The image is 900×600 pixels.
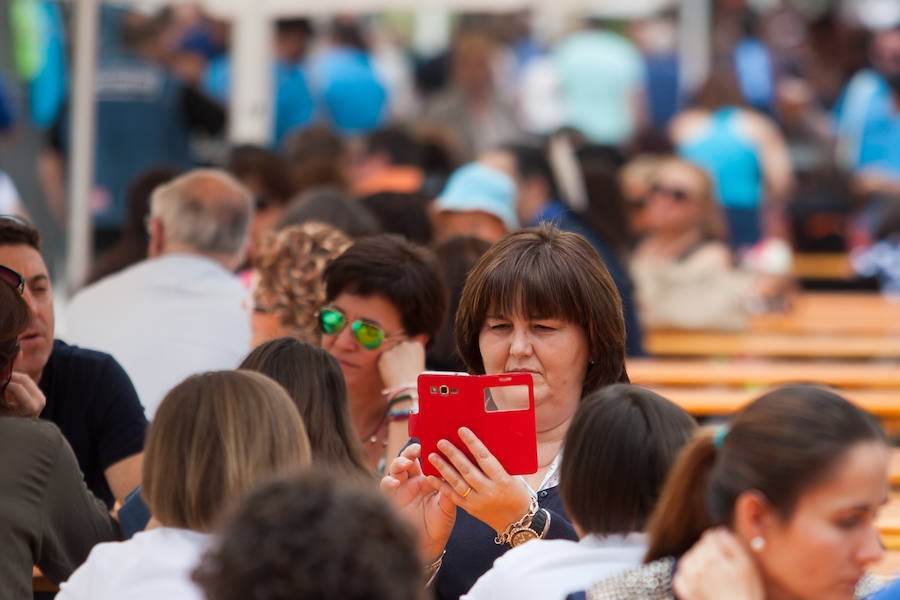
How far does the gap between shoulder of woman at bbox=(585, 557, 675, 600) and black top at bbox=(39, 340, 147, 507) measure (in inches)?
76.3

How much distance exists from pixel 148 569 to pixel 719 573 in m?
0.98

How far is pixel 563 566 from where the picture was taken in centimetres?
274

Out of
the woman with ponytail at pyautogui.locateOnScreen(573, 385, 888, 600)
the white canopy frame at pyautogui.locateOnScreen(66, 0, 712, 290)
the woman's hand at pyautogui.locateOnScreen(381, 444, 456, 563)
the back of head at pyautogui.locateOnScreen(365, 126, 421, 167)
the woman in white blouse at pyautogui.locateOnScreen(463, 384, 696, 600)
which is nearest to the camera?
the woman with ponytail at pyautogui.locateOnScreen(573, 385, 888, 600)

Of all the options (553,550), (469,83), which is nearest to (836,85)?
(469,83)

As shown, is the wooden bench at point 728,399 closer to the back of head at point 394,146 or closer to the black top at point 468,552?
the black top at point 468,552

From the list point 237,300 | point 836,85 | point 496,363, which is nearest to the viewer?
point 496,363

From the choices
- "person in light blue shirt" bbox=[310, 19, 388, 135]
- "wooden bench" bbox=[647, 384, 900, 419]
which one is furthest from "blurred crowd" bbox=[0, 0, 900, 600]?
"person in light blue shirt" bbox=[310, 19, 388, 135]

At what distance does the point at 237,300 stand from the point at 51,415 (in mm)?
1176

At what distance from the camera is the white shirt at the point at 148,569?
2.74 meters

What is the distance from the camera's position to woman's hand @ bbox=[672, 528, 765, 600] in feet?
8.15

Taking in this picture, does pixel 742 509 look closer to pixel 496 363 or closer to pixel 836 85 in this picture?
pixel 496 363

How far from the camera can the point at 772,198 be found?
10672mm

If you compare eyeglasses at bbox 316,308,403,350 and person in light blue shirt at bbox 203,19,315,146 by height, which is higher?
person in light blue shirt at bbox 203,19,315,146

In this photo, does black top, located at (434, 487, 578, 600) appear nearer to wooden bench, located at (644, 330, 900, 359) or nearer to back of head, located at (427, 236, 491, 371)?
back of head, located at (427, 236, 491, 371)
